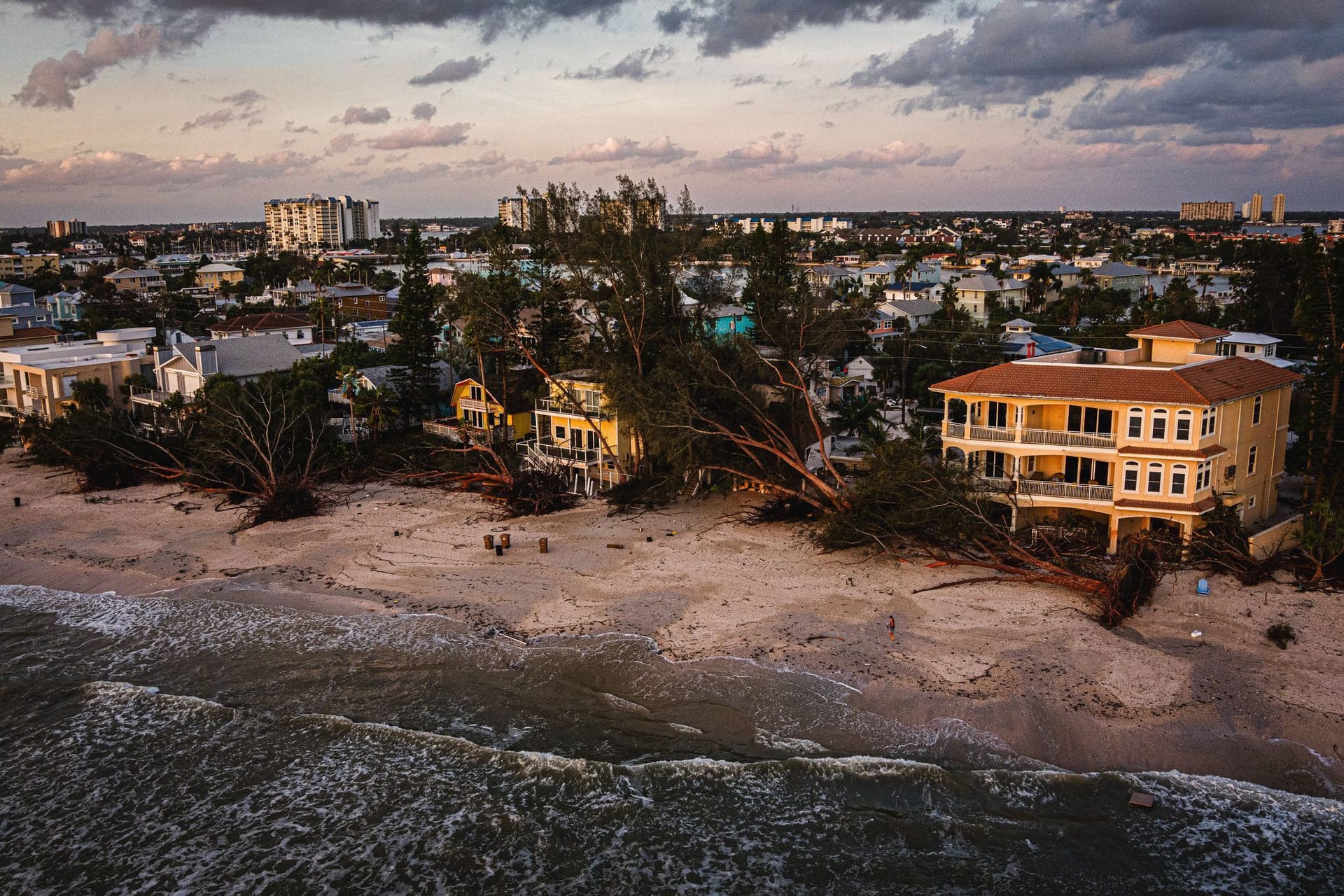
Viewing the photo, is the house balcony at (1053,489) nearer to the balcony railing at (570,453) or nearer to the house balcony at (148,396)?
the balcony railing at (570,453)

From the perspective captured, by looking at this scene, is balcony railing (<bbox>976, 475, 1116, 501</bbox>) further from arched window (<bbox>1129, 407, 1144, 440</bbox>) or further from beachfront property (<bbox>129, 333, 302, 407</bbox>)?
beachfront property (<bbox>129, 333, 302, 407</bbox>)

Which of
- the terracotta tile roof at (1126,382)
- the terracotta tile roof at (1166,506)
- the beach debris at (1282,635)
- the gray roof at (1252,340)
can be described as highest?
the terracotta tile roof at (1126,382)

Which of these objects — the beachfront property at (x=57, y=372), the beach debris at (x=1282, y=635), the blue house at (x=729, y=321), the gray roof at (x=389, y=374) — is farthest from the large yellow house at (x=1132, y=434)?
the beachfront property at (x=57, y=372)

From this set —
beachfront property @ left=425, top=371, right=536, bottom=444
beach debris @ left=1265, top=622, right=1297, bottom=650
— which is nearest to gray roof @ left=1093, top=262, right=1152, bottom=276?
beachfront property @ left=425, top=371, right=536, bottom=444

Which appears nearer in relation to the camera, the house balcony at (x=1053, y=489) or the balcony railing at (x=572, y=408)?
the house balcony at (x=1053, y=489)

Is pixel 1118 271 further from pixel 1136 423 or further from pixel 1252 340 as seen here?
pixel 1136 423

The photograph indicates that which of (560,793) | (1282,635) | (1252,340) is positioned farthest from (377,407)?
(1252,340)
